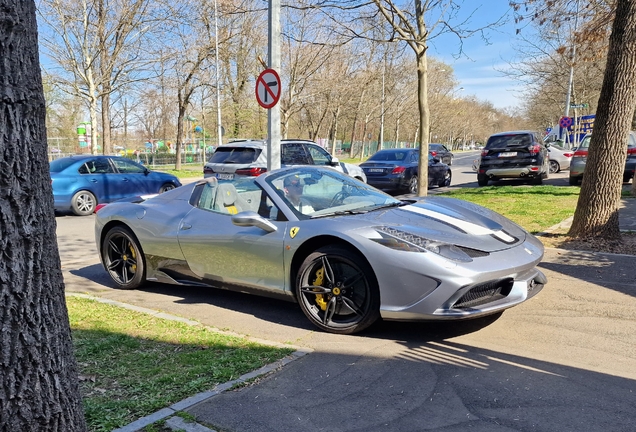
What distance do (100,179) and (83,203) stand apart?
734mm

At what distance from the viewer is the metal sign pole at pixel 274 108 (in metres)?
8.60

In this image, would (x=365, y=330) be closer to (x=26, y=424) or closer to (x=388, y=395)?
(x=388, y=395)

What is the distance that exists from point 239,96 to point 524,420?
34.0 m

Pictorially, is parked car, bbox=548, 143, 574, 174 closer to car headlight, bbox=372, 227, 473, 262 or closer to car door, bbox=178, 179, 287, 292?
car door, bbox=178, 179, 287, 292

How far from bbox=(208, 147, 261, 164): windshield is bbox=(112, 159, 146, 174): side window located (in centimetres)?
246

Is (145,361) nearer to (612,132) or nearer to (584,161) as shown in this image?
(612,132)

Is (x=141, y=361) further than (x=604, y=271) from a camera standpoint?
No

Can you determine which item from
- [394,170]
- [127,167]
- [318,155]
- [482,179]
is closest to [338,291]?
[318,155]

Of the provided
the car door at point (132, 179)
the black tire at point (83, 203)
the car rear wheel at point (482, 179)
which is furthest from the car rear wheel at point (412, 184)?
the black tire at point (83, 203)

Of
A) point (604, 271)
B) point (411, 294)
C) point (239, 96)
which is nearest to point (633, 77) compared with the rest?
point (604, 271)

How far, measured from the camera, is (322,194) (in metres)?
4.91

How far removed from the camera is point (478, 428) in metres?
2.71

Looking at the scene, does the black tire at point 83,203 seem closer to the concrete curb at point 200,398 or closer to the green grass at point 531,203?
the concrete curb at point 200,398

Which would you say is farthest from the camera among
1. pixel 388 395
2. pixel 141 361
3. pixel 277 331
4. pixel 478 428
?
pixel 277 331
